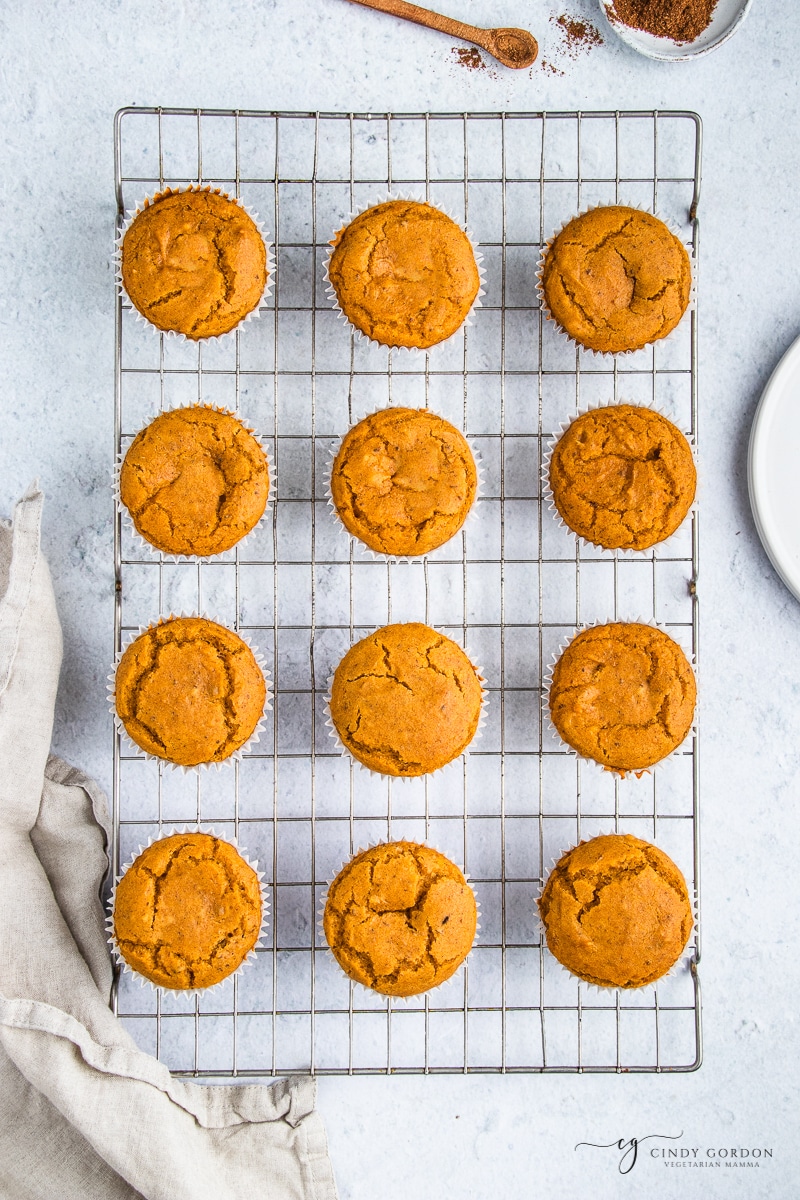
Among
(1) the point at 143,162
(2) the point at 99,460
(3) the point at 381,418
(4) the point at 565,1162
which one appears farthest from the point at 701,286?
(4) the point at 565,1162

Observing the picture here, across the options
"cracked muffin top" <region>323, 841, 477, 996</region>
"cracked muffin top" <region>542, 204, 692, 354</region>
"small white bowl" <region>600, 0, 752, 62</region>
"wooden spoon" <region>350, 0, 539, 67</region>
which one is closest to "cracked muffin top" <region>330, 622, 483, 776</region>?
"cracked muffin top" <region>323, 841, 477, 996</region>

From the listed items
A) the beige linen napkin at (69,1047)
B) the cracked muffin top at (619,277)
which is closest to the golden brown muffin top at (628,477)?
the cracked muffin top at (619,277)

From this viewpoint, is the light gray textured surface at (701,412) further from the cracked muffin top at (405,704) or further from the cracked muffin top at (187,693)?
the cracked muffin top at (405,704)

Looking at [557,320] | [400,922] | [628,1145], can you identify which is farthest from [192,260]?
[628,1145]

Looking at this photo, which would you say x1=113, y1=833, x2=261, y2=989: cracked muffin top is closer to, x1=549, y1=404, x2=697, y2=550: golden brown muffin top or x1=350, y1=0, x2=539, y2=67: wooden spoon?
x1=549, y1=404, x2=697, y2=550: golden brown muffin top

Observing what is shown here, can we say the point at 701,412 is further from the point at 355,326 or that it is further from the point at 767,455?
the point at 355,326

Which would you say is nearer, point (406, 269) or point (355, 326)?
point (406, 269)
